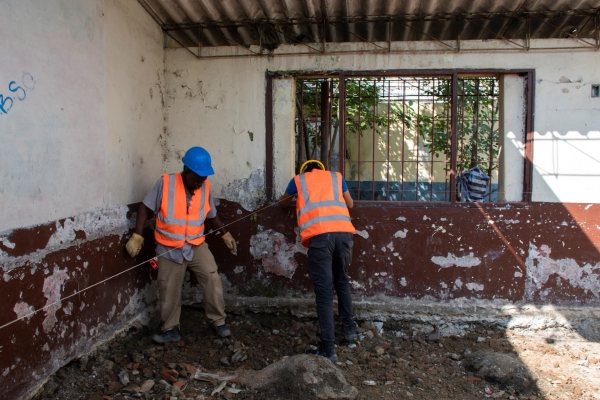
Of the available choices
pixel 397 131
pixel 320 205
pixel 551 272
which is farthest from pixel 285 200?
pixel 397 131

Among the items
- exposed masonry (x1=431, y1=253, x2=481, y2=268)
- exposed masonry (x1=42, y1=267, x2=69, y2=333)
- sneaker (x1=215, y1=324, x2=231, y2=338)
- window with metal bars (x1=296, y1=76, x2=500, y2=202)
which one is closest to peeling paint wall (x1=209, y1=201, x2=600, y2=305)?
exposed masonry (x1=431, y1=253, x2=481, y2=268)

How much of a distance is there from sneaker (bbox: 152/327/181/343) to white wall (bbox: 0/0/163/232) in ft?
3.76

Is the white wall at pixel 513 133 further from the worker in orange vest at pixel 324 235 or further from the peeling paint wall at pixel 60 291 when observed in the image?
the peeling paint wall at pixel 60 291

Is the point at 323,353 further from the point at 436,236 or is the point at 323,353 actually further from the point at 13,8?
the point at 13,8

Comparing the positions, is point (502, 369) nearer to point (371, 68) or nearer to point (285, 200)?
point (285, 200)

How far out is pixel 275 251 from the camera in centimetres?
475

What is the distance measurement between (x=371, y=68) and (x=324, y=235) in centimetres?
178

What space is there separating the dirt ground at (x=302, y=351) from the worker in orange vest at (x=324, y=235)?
1.26ft

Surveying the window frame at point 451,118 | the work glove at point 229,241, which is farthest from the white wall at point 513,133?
the work glove at point 229,241

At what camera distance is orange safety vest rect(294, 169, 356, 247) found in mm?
3875

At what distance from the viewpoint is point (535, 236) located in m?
4.52

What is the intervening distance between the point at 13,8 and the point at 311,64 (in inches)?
104

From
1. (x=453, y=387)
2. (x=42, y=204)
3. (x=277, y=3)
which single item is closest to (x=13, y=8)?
(x=42, y=204)

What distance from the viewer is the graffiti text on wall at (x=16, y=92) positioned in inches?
102
